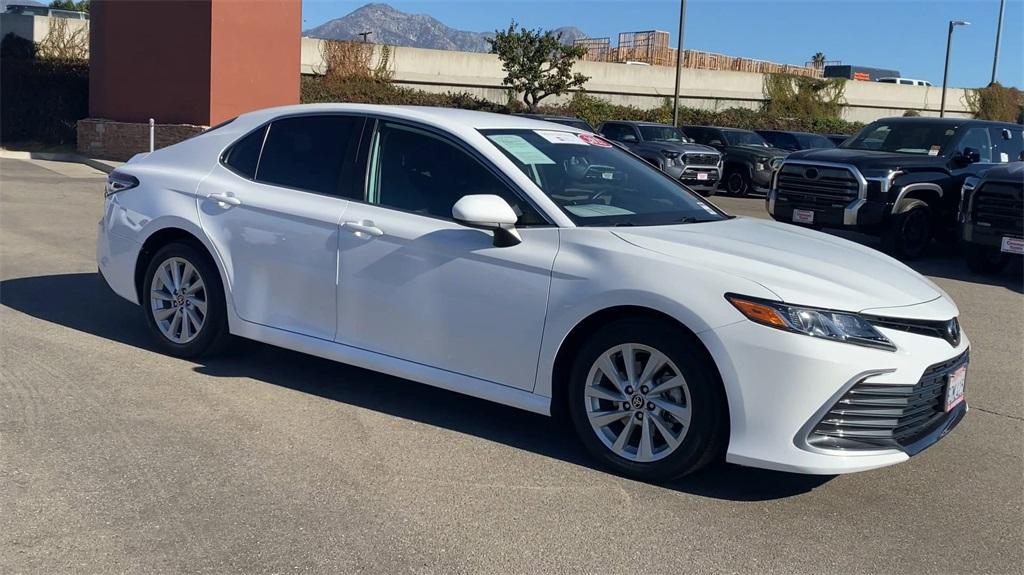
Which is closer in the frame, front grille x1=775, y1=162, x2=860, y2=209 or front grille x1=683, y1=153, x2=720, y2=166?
front grille x1=775, y1=162, x2=860, y2=209

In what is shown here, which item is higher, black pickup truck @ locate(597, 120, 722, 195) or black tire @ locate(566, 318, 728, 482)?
black pickup truck @ locate(597, 120, 722, 195)

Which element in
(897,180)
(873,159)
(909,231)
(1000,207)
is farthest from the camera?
(909,231)

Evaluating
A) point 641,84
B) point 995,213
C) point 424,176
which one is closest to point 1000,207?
point 995,213

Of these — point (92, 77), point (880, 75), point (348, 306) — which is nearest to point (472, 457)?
point (348, 306)

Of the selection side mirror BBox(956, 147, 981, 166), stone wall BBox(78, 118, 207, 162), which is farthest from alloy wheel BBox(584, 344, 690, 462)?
stone wall BBox(78, 118, 207, 162)

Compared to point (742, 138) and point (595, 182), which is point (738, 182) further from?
point (595, 182)

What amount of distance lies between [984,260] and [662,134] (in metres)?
12.2

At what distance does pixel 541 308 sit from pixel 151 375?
260 centimetres

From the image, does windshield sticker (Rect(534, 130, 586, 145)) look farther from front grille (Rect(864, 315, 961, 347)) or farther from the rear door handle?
front grille (Rect(864, 315, 961, 347))

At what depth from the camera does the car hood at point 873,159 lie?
12711mm

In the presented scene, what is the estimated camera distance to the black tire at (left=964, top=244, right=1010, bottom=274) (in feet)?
39.2

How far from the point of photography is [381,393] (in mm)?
5730

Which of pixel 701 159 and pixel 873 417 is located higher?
pixel 701 159

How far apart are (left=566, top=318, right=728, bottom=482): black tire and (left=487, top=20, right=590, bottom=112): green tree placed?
30.5 metres
